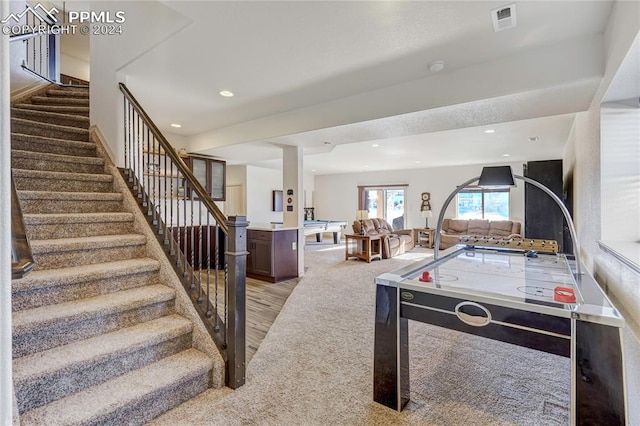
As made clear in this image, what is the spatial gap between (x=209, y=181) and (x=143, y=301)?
4.44 m

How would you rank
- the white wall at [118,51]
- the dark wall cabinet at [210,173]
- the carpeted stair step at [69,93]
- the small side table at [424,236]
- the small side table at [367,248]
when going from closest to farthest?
the white wall at [118,51] < the carpeted stair step at [69,93] < the dark wall cabinet at [210,173] < the small side table at [367,248] < the small side table at [424,236]

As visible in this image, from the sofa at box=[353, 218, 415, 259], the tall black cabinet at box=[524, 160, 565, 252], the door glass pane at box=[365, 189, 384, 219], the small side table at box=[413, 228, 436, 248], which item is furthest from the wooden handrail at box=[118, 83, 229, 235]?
the door glass pane at box=[365, 189, 384, 219]

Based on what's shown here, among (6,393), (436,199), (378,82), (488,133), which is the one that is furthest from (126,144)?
(436,199)

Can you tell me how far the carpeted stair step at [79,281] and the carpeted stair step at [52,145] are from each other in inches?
64.4

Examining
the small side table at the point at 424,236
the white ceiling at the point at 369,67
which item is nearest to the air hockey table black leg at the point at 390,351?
the white ceiling at the point at 369,67

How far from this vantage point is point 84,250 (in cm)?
218

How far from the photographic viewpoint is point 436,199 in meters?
9.27

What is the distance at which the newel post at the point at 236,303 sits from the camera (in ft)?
6.41

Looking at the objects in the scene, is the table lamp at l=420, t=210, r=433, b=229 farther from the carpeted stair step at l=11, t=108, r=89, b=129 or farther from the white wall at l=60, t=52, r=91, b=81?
the white wall at l=60, t=52, r=91, b=81

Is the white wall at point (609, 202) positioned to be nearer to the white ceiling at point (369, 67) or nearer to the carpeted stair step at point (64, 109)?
the white ceiling at point (369, 67)

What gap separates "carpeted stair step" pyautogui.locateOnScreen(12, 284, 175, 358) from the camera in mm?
1611

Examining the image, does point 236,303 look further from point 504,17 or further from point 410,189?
point 410,189

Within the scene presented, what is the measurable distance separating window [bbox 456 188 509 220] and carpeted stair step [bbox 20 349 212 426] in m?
8.61

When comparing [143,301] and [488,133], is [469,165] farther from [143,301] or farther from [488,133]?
[143,301]
